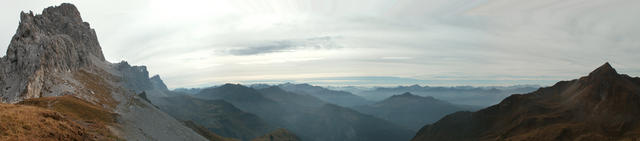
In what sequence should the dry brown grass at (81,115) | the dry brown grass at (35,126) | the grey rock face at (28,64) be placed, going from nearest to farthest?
the dry brown grass at (35,126) → the dry brown grass at (81,115) → the grey rock face at (28,64)

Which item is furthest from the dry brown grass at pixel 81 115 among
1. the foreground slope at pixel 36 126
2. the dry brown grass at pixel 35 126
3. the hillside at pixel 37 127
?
the dry brown grass at pixel 35 126

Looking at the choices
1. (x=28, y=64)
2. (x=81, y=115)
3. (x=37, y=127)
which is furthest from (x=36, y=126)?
(x=28, y=64)

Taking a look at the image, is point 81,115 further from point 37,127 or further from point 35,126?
point 37,127

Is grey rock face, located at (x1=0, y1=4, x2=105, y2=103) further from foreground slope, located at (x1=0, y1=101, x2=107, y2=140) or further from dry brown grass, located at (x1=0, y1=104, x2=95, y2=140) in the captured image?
foreground slope, located at (x1=0, y1=101, x2=107, y2=140)

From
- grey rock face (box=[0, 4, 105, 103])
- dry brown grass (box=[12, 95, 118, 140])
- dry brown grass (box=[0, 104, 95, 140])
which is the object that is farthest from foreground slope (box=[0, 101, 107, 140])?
grey rock face (box=[0, 4, 105, 103])

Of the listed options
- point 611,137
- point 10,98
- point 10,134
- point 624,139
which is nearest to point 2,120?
point 10,134

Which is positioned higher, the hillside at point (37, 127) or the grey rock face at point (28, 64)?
the grey rock face at point (28, 64)

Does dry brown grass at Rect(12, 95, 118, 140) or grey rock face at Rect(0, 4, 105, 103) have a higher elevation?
grey rock face at Rect(0, 4, 105, 103)

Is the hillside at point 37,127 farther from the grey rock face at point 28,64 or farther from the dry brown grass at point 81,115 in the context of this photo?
the grey rock face at point 28,64

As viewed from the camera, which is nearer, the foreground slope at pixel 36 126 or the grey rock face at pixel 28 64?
the foreground slope at pixel 36 126

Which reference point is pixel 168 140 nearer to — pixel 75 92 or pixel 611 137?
pixel 75 92
